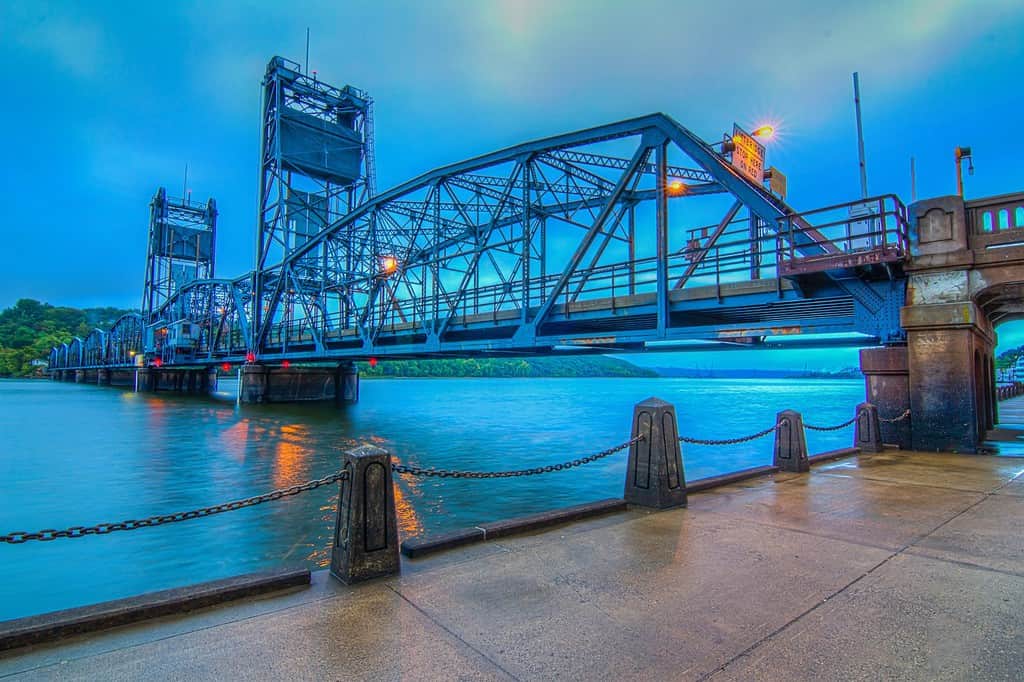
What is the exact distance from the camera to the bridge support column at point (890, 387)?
12992 millimetres

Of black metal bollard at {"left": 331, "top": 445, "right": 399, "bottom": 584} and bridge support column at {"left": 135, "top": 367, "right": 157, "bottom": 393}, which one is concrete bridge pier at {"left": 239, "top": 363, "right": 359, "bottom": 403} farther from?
black metal bollard at {"left": 331, "top": 445, "right": 399, "bottom": 584}

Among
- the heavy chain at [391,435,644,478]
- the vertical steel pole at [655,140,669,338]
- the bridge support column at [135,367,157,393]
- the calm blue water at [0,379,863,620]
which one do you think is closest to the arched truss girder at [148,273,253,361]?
the bridge support column at [135,367,157,393]

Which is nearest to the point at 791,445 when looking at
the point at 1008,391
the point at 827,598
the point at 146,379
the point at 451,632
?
the point at 827,598

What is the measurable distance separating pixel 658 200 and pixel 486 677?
1755 cm

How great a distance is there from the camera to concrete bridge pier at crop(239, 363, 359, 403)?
57.1 metres

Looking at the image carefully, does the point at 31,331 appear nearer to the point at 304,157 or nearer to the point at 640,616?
the point at 304,157

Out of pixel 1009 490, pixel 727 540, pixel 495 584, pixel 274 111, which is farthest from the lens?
pixel 274 111

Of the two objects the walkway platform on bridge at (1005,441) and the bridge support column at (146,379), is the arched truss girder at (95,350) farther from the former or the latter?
the walkway platform on bridge at (1005,441)

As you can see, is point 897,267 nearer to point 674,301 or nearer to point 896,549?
point 674,301

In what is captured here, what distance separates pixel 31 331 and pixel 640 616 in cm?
23762

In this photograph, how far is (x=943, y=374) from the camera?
1209 cm

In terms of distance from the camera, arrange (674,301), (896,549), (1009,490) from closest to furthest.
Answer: (896,549) → (1009,490) → (674,301)

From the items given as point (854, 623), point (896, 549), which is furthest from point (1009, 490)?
point (854, 623)

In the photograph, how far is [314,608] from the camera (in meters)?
4.33
